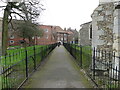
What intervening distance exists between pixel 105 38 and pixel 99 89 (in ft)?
9.12

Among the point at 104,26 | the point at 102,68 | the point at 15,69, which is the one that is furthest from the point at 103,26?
the point at 15,69

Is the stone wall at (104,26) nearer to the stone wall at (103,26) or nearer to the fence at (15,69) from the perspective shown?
the stone wall at (103,26)

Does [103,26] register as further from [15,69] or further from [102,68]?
[15,69]

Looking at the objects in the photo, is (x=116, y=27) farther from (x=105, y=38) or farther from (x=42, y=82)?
(x=42, y=82)

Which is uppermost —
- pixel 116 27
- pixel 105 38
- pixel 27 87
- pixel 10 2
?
pixel 10 2

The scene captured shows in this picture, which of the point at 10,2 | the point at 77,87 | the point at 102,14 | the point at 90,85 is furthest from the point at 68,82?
the point at 10,2

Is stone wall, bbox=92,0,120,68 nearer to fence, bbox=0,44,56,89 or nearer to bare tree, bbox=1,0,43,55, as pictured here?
fence, bbox=0,44,56,89

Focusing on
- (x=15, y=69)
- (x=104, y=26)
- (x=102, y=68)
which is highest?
(x=104, y=26)

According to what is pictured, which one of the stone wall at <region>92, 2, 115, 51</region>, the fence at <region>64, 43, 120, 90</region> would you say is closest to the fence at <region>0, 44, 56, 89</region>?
the fence at <region>64, 43, 120, 90</region>

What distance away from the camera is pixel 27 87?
12.4 feet

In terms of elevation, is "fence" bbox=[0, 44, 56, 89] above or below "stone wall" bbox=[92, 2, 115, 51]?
below

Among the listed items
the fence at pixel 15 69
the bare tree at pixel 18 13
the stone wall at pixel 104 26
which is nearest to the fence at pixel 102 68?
the stone wall at pixel 104 26

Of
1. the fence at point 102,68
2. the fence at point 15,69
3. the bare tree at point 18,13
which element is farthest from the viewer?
the bare tree at point 18,13

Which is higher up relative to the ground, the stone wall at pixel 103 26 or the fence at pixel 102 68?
the stone wall at pixel 103 26
